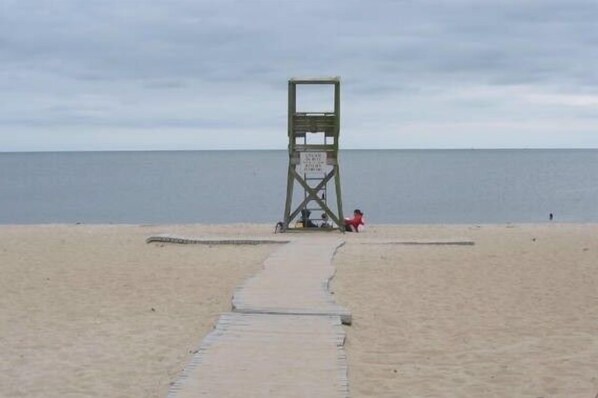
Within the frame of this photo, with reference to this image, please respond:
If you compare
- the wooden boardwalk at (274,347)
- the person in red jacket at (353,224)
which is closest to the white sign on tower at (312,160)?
the person in red jacket at (353,224)

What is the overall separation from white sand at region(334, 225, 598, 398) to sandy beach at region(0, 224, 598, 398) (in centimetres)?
2

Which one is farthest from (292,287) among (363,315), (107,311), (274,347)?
(274,347)

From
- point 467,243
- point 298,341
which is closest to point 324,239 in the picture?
point 467,243

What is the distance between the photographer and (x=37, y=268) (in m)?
14.0

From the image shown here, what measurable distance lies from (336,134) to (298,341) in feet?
40.8

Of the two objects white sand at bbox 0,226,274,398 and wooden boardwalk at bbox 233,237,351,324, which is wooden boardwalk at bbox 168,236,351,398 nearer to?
wooden boardwalk at bbox 233,237,351,324

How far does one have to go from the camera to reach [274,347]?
24.6ft

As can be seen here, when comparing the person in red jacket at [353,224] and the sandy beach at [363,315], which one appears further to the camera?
the person in red jacket at [353,224]

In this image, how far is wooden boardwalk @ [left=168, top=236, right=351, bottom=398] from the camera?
20.6 feet

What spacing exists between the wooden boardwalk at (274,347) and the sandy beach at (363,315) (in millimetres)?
265

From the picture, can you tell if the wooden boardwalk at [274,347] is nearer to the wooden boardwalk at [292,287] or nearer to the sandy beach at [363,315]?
the wooden boardwalk at [292,287]

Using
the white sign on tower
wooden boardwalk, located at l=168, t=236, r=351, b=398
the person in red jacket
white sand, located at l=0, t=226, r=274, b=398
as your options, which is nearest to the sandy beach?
white sand, located at l=0, t=226, r=274, b=398

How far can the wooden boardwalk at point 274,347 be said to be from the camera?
6.29 metres

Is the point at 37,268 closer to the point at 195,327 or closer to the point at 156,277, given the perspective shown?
the point at 156,277
